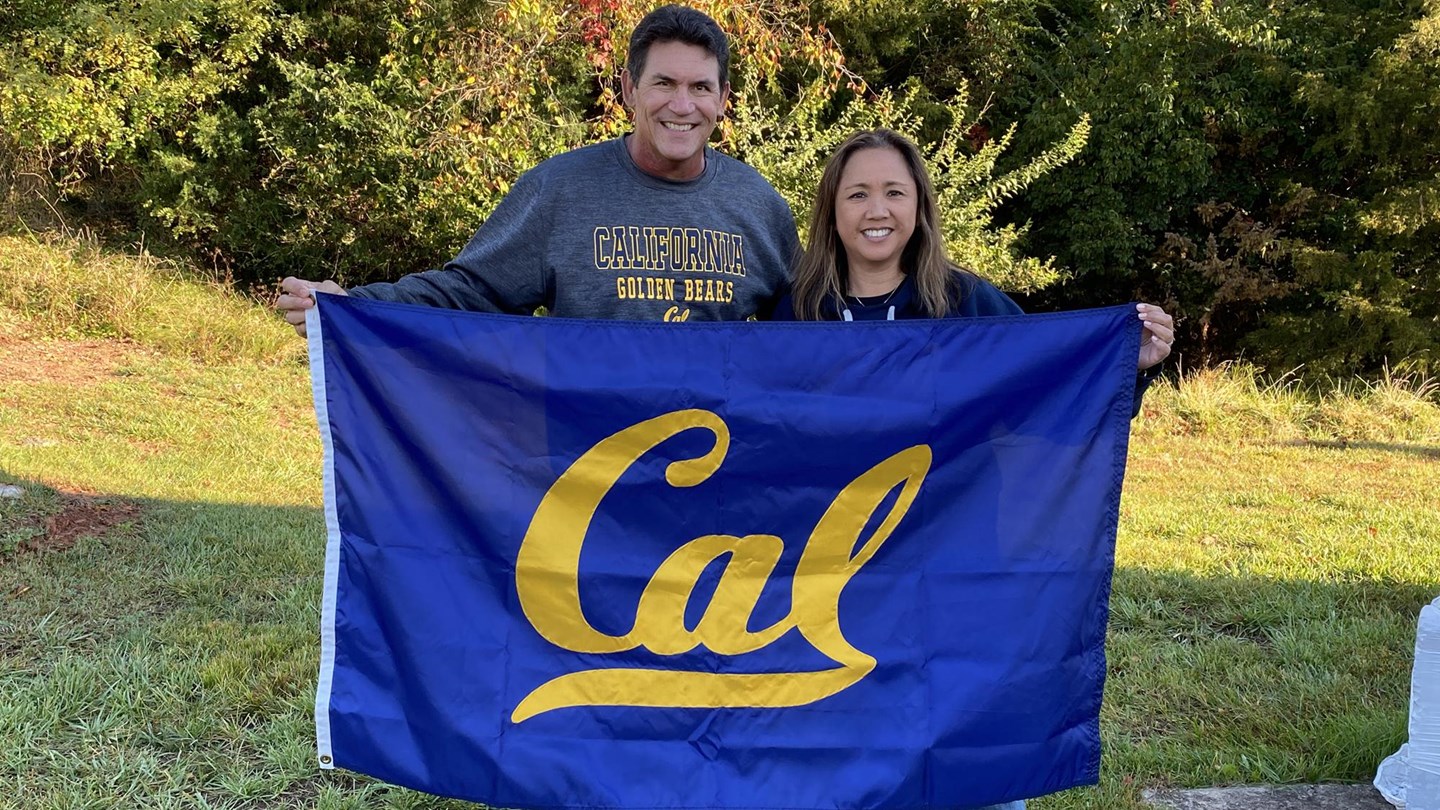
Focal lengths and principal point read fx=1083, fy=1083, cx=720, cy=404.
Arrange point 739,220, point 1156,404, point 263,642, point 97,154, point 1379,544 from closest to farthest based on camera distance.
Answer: point 739,220 → point 263,642 → point 1379,544 → point 1156,404 → point 97,154

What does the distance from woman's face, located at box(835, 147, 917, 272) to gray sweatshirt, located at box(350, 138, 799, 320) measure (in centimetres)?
34

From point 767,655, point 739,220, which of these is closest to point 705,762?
point 767,655

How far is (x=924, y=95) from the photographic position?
14.4 meters

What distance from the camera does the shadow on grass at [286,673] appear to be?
11.6 feet

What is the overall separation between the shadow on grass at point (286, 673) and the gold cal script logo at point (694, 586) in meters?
1.30

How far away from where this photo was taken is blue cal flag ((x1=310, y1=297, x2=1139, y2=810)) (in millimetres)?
2477

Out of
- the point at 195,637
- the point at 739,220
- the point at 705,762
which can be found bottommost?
the point at 195,637

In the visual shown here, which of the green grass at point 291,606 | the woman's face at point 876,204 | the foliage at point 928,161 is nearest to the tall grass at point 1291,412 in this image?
the green grass at point 291,606

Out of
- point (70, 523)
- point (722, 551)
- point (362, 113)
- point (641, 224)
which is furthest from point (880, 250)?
point (362, 113)

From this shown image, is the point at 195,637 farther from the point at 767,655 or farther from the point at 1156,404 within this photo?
the point at 1156,404

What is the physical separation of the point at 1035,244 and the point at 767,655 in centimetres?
1350

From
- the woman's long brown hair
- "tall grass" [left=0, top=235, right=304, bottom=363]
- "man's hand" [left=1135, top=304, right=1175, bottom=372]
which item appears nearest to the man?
the woman's long brown hair

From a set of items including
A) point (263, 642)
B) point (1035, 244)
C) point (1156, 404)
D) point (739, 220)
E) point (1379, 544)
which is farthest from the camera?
point (1035, 244)

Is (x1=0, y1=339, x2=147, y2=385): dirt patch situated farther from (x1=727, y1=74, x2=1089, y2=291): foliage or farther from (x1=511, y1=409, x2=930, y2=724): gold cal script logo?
(x1=511, y1=409, x2=930, y2=724): gold cal script logo
